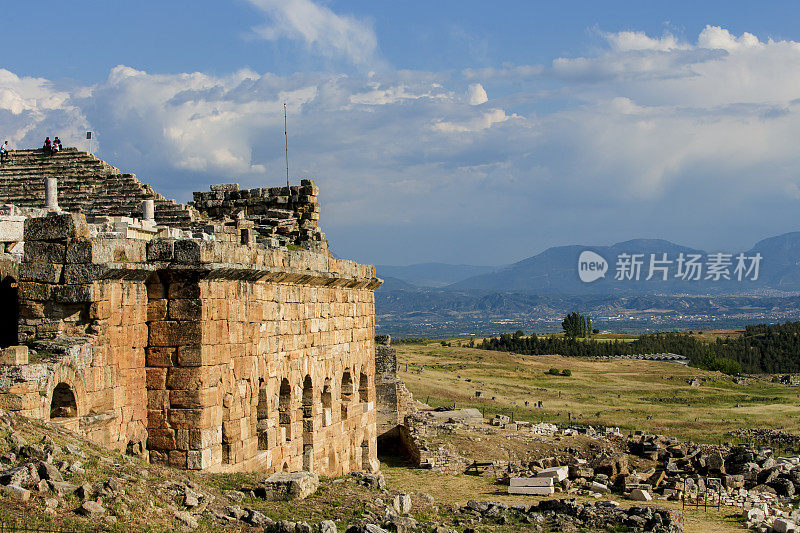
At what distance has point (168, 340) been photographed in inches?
593

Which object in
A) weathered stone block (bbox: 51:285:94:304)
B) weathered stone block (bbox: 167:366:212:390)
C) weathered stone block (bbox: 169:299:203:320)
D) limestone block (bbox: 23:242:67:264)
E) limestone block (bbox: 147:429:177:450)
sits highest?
limestone block (bbox: 23:242:67:264)

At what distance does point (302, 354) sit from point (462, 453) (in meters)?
10.2

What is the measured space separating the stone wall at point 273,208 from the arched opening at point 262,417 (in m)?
6.90

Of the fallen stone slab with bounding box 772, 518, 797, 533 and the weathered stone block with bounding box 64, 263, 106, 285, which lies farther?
the fallen stone slab with bounding box 772, 518, 797, 533

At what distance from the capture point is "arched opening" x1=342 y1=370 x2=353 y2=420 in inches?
938

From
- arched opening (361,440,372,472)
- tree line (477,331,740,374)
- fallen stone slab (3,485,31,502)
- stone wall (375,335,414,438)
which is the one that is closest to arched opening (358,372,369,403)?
arched opening (361,440,372,472)

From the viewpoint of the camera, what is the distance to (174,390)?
1506cm

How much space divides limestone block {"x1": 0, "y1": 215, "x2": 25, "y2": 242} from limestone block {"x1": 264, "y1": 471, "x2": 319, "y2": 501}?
6.26m

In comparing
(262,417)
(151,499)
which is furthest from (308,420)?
(151,499)

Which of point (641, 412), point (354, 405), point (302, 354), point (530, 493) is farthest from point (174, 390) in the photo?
point (641, 412)

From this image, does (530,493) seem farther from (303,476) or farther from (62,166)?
(62,166)

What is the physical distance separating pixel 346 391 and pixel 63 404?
35.9ft

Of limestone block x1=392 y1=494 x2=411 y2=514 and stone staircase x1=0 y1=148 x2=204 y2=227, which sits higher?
stone staircase x1=0 y1=148 x2=204 y2=227

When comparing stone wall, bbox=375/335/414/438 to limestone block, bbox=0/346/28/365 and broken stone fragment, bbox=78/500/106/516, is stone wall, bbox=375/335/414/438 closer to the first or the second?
limestone block, bbox=0/346/28/365
